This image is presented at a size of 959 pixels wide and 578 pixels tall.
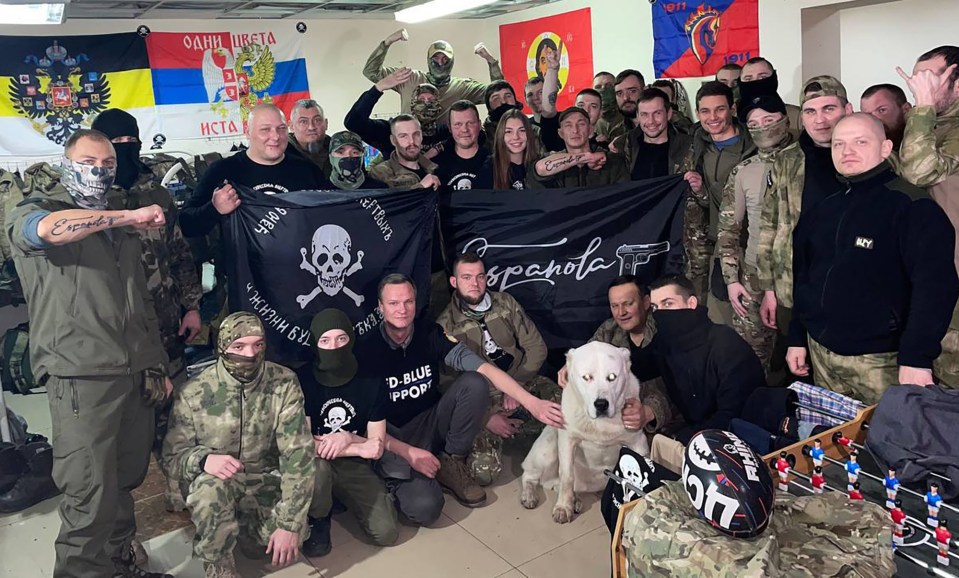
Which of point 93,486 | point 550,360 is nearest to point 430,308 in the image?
point 550,360

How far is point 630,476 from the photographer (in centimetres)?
263

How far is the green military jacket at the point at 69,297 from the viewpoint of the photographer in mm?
2943

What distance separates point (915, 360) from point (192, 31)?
869 centimetres

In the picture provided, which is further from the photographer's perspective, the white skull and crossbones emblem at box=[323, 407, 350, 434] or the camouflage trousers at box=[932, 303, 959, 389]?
the white skull and crossbones emblem at box=[323, 407, 350, 434]

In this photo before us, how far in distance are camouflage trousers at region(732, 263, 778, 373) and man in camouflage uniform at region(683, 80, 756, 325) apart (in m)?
0.44

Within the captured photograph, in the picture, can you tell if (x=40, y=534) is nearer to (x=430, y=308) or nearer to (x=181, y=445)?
(x=181, y=445)

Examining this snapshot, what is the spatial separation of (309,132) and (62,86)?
5.06m

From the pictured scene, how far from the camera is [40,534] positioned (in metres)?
3.79

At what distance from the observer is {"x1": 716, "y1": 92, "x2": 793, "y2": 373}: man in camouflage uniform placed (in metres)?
4.12

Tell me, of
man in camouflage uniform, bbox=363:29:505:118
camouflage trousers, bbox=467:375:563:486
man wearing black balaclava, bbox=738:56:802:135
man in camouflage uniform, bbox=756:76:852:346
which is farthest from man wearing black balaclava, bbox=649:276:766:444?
man in camouflage uniform, bbox=363:29:505:118

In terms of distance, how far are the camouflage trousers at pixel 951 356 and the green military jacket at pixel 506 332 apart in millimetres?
1909

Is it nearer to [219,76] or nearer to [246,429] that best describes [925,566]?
[246,429]

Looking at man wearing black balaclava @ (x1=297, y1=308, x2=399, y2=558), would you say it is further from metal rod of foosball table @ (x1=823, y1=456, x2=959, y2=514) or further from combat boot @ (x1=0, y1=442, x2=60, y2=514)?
metal rod of foosball table @ (x1=823, y1=456, x2=959, y2=514)

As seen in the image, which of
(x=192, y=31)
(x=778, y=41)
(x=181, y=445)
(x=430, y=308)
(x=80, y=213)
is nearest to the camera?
(x=80, y=213)
